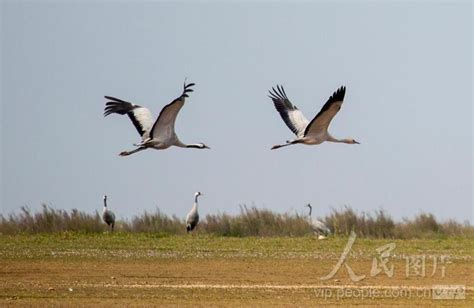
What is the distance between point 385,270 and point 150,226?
12553 mm

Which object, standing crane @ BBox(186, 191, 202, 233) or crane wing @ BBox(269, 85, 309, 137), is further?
standing crane @ BBox(186, 191, 202, 233)

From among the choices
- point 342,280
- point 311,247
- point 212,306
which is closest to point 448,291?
point 342,280

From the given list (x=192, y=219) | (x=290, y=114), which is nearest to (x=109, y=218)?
(x=192, y=219)

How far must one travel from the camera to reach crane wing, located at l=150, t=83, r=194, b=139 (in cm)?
2317

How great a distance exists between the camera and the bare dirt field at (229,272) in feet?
61.3

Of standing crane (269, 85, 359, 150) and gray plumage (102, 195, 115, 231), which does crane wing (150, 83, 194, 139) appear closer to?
standing crane (269, 85, 359, 150)

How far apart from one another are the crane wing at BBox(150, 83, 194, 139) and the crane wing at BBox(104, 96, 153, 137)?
53 cm

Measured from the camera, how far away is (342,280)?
21312 mm

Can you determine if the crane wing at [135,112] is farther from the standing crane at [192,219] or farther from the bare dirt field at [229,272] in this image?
the standing crane at [192,219]

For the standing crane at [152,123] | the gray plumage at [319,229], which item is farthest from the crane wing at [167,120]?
the gray plumage at [319,229]

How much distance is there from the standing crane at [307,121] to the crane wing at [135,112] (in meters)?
2.29

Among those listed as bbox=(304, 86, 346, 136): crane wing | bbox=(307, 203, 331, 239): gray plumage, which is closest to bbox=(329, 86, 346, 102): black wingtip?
bbox=(304, 86, 346, 136): crane wing

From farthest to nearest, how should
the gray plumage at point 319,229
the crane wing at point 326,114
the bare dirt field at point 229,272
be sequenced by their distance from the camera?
the gray plumage at point 319,229 → the crane wing at point 326,114 → the bare dirt field at point 229,272

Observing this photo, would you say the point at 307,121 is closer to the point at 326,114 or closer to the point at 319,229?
the point at 326,114
